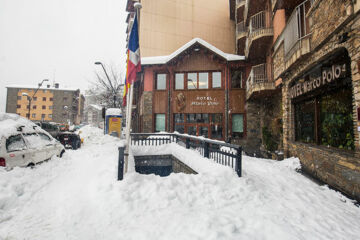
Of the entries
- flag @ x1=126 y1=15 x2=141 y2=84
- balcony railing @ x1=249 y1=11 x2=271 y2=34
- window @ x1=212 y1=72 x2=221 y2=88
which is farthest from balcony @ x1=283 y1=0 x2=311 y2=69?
window @ x1=212 y1=72 x2=221 y2=88

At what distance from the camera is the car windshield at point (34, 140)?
217 inches

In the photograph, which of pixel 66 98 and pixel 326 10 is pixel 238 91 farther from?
pixel 66 98

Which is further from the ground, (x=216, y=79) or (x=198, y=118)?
(x=216, y=79)

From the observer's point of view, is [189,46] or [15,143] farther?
[189,46]

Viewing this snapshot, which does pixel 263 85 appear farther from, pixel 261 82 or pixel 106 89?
pixel 106 89

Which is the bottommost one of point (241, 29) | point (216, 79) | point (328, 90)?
point (328, 90)

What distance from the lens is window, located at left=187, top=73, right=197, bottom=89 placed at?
15579 mm

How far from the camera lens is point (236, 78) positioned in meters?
15.4

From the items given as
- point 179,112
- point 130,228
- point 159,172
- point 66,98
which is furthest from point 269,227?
point 66,98

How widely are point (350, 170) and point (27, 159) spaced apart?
348 inches

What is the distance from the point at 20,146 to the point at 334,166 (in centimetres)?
913

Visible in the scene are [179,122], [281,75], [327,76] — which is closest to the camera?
[327,76]

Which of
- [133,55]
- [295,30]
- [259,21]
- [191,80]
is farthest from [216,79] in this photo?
[133,55]

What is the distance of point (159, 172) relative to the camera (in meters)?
10.1
